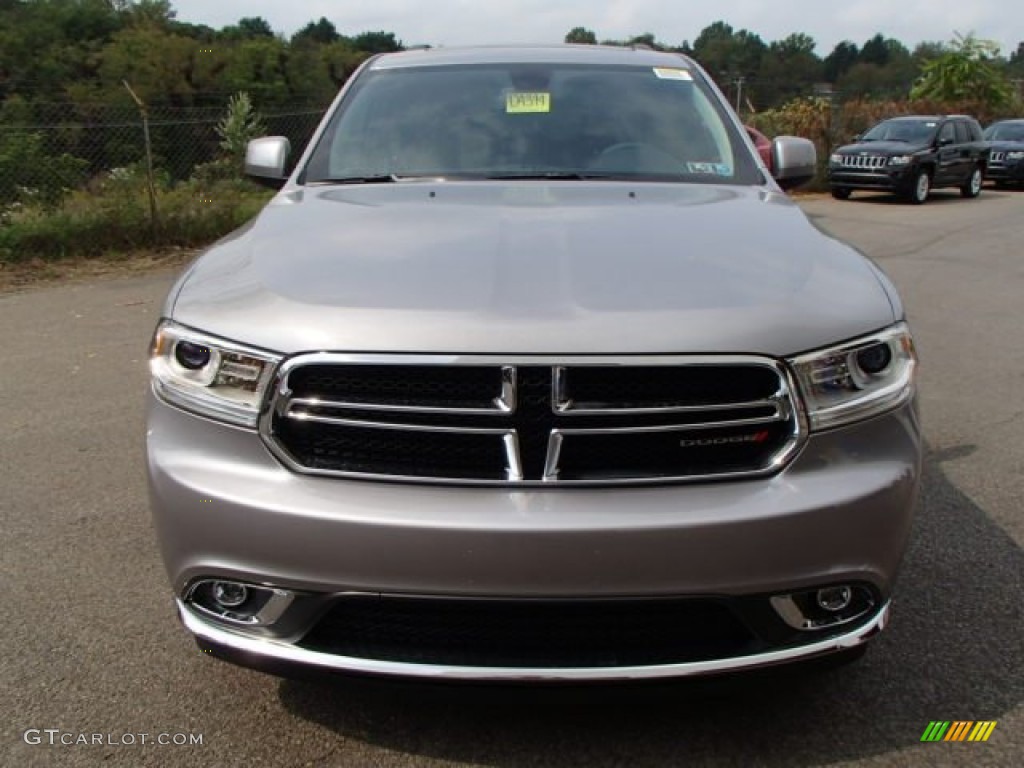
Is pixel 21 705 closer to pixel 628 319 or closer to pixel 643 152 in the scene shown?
pixel 628 319

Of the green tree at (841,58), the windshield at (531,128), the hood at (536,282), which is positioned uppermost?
the windshield at (531,128)

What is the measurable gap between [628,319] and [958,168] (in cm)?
2038

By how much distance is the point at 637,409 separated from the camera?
212 cm

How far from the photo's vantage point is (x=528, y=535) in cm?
199

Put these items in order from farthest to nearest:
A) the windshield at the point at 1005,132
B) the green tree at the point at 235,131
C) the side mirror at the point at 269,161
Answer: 1. the windshield at the point at 1005,132
2. the green tree at the point at 235,131
3. the side mirror at the point at 269,161

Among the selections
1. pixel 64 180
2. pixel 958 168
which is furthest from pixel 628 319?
pixel 958 168

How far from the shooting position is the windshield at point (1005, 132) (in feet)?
77.6

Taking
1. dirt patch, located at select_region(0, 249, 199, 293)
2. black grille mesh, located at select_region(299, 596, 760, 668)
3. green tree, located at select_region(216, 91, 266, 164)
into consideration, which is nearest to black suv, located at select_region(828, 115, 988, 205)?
green tree, located at select_region(216, 91, 266, 164)

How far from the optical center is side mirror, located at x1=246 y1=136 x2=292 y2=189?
3797mm

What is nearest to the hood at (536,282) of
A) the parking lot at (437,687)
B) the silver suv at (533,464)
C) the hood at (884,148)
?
the silver suv at (533,464)

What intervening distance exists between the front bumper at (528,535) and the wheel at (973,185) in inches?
821

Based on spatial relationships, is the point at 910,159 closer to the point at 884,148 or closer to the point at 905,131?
the point at 884,148

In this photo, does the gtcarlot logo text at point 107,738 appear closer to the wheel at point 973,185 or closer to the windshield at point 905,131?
the windshield at point 905,131

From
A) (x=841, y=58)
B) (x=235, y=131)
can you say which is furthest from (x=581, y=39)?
(x=841, y=58)
